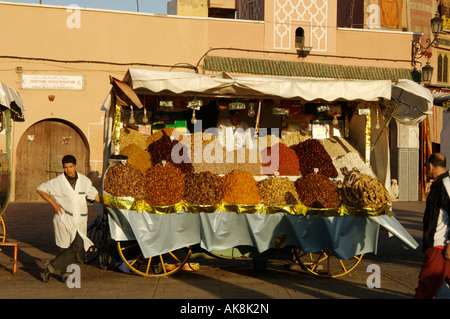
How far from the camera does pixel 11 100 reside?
902cm

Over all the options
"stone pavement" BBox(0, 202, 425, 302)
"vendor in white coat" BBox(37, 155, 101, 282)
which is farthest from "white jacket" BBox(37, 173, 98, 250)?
"stone pavement" BBox(0, 202, 425, 302)

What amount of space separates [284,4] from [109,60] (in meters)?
5.99

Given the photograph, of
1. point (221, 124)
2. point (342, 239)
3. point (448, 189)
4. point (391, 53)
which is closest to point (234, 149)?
point (221, 124)

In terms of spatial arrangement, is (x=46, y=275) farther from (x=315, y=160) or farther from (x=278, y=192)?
(x=315, y=160)

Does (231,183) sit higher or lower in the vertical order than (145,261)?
higher

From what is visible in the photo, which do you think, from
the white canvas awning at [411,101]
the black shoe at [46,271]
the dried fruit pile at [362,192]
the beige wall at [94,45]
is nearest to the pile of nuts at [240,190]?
the dried fruit pile at [362,192]

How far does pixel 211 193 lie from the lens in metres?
7.74

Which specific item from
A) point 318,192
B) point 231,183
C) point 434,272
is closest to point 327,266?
point 318,192

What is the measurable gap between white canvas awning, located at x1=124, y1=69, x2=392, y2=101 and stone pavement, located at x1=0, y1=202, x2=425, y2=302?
7.96ft

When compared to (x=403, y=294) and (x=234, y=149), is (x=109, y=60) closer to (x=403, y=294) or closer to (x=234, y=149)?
(x=234, y=149)

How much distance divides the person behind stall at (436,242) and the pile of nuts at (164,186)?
3.26 metres

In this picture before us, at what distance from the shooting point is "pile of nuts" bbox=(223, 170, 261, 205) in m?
7.81

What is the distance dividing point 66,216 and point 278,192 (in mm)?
2612

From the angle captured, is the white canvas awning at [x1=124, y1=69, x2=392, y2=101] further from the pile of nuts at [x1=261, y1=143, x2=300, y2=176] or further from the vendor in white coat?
the vendor in white coat
